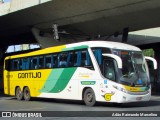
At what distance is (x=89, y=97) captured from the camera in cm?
1820

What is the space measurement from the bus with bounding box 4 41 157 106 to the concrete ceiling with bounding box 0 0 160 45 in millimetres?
8228

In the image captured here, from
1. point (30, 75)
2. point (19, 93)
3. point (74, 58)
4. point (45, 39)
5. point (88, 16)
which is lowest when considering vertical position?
point (19, 93)

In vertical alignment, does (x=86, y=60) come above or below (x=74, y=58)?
below

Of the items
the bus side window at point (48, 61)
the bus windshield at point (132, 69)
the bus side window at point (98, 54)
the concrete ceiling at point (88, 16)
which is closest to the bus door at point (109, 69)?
the bus side window at point (98, 54)

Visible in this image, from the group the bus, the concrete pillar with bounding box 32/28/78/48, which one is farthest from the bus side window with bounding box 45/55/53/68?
the concrete pillar with bounding box 32/28/78/48

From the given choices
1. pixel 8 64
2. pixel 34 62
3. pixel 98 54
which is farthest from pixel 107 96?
pixel 8 64

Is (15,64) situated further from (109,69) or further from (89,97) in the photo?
(109,69)

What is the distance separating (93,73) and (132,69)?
→ 180 centimetres

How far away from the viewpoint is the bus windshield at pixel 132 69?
56.0 ft

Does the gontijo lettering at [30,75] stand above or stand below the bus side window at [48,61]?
below

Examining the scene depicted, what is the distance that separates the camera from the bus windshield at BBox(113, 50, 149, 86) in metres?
17.1

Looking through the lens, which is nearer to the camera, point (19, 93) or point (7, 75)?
point (19, 93)

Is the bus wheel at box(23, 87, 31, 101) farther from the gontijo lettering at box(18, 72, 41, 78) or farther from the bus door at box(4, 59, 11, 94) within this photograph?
the bus door at box(4, 59, 11, 94)

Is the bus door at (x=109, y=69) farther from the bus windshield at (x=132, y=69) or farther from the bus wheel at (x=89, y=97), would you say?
the bus wheel at (x=89, y=97)
